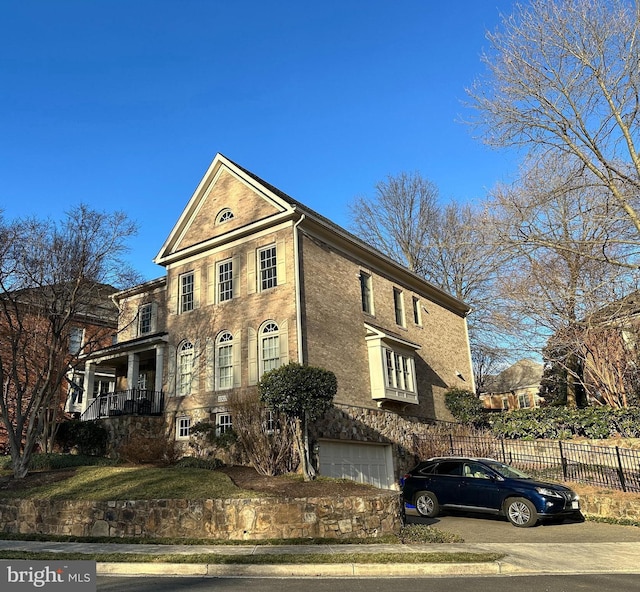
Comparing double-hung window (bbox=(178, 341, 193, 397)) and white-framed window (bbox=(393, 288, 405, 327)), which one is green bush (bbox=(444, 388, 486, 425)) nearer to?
white-framed window (bbox=(393, 288, 405, 327))

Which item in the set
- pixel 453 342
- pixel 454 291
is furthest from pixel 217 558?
pixel 454 291

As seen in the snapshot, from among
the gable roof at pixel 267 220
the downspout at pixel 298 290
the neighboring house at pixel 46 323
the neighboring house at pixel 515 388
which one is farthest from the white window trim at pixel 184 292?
the neighboring house at pixel 515 388

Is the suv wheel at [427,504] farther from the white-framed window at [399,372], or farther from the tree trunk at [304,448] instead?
the white-framed window at [399,372]

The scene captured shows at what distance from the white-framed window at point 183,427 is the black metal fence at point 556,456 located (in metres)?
8.98

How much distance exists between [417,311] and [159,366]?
1227 centimetres

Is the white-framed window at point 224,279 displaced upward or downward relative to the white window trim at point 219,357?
upward

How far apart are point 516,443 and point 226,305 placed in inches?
481

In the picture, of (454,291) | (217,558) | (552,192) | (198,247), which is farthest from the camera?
(454,291)

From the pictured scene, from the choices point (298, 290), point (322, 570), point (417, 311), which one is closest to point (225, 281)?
point (298, 290)

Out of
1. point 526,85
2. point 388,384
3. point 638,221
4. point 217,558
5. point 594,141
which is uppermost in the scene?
point 526,85

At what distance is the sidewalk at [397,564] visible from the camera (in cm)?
843

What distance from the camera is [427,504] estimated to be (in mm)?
14320

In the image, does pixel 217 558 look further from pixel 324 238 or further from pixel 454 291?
pixel 454 291

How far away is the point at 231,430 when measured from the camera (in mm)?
17672
